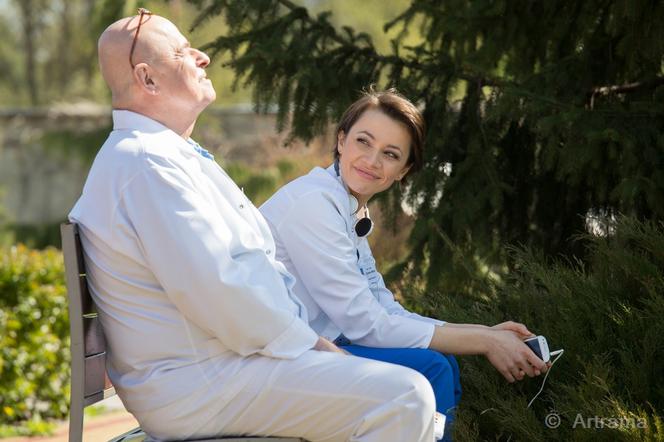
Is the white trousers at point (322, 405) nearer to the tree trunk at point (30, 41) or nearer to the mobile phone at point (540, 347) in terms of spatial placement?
the mobile phone at point (540, 347)

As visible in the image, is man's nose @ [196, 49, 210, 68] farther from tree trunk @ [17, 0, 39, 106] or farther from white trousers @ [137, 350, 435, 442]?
tree trunk @ [17, 0, 39, 106]

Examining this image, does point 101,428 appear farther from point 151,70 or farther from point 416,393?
point 416,393

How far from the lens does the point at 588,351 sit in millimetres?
3033

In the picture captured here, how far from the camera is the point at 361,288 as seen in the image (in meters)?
2.86

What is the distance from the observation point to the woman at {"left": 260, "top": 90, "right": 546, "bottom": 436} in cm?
279

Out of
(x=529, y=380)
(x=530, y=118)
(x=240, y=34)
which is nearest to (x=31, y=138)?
(x=240, y=34)

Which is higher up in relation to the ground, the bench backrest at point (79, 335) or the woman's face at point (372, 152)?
the woman's face at point (372, 152)

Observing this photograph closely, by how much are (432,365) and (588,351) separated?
0.60 metres

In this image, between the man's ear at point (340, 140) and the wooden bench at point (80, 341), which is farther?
the man's ear at point (340, 140)

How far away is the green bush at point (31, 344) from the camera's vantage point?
18.8 ft

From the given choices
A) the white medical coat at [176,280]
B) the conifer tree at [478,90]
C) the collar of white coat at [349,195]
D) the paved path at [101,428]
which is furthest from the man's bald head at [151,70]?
the paved path at [101,428]

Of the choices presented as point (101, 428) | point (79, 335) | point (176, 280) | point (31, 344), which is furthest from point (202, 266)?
point (31, 344)

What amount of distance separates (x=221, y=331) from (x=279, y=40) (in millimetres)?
2598

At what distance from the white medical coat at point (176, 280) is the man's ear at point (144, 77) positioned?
12 centimetres
